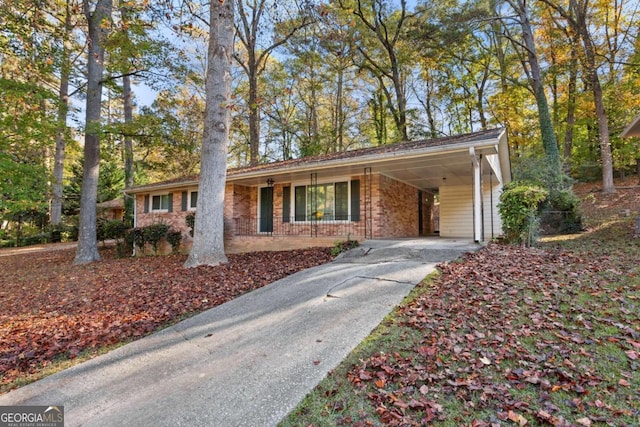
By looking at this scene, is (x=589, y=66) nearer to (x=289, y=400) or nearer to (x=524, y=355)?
(x=524, y=355)

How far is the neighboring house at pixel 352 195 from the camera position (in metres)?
8.24

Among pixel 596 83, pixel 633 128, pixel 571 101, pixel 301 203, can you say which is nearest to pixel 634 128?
pixel 633 128

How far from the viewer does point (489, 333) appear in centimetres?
310

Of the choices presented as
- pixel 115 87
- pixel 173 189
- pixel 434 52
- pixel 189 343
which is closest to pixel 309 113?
pixel 434 52

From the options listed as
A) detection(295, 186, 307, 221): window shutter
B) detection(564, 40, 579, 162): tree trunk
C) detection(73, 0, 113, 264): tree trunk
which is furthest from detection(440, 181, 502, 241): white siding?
detection(73, 0, 113, 264): tree trunk

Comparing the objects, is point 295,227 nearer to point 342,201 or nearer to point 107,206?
point 342,201

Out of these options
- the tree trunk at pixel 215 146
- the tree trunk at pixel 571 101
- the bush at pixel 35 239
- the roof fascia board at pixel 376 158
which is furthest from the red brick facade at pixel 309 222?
the tree trunk at pixel 571 101

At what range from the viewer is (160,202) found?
1389 cm

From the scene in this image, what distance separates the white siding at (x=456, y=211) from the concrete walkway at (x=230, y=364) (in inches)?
341

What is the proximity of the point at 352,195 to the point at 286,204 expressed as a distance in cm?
262

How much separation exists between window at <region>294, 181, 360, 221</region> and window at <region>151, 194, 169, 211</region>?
627 centimetres

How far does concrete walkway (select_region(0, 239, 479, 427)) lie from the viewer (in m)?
2.34

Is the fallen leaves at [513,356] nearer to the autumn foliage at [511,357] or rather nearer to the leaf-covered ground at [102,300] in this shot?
the autumn foliage at [511,357]

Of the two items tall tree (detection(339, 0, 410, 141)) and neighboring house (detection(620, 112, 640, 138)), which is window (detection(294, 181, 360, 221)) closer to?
neighboring house (detection(620, 112, 640, 138))
